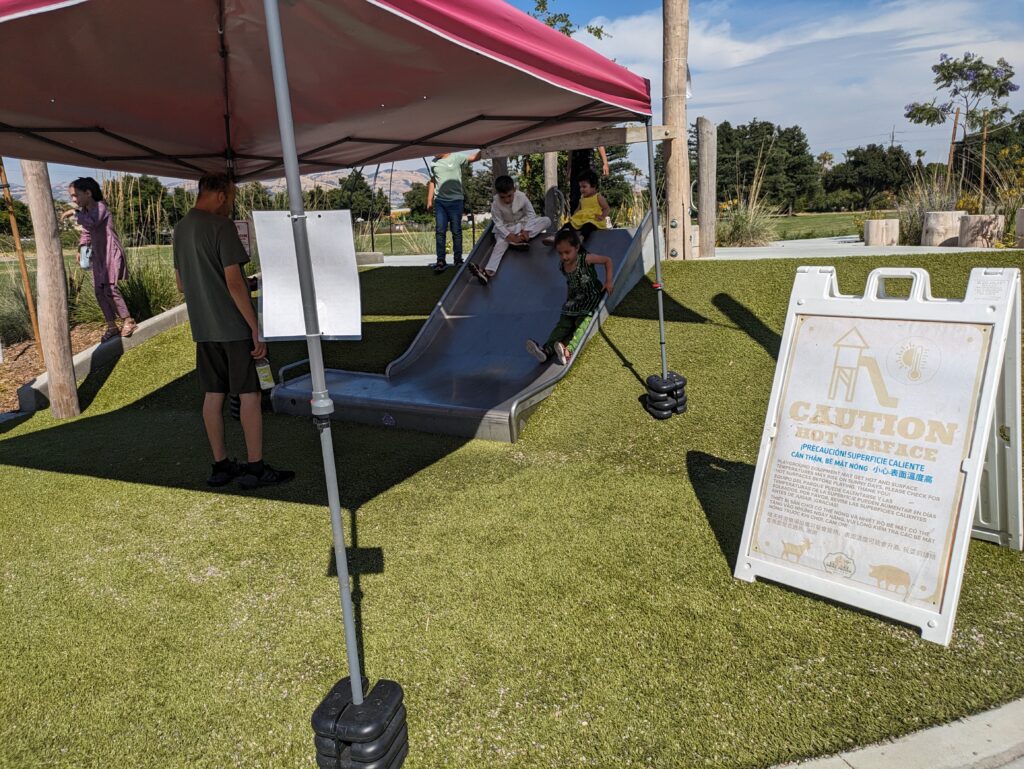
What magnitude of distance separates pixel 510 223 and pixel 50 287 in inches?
192

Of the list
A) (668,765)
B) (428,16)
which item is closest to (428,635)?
(668,765)

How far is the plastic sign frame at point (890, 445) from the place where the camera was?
2.59m

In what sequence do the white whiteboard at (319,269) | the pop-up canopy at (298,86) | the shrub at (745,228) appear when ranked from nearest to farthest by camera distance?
the white whiteboard at (319,269), the pop-up canopy at (298,86), the shrub at (745,228)

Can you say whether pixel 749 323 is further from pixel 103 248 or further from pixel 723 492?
pixel 103 248

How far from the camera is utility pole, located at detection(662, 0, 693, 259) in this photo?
803 centimetres

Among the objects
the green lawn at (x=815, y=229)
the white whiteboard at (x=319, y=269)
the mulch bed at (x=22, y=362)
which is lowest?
the mulch bed at (x=22, y=362)

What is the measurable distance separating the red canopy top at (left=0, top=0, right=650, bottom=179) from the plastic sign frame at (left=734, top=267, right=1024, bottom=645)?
1711 mm

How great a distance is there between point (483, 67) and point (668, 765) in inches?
132

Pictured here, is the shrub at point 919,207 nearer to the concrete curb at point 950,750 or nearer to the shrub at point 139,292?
the concrete curb at point 950,750

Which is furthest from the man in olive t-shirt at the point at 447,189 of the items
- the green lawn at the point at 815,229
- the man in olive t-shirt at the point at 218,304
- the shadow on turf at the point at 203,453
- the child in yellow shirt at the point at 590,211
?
the green lawn at the point at 815,229

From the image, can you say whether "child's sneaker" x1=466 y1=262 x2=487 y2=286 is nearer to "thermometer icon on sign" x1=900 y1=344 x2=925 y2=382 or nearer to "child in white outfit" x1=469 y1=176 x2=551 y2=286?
"child in white outfit" x1=469 y1=176 x2=551 y2=286

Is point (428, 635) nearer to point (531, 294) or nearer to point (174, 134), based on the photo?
point (174, 134)

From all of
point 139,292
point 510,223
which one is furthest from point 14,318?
point 510,223

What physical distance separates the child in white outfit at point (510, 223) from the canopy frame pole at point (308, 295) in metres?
6.23
